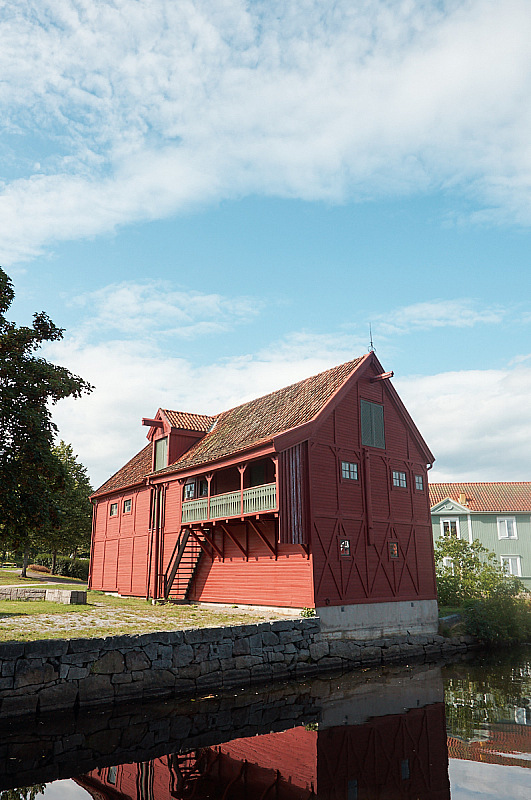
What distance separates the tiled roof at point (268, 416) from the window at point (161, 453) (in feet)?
3.87

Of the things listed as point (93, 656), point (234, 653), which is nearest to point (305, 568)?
point (234, 653)

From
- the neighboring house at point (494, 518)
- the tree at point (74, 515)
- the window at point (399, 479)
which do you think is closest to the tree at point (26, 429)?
the window at point (399, 479)

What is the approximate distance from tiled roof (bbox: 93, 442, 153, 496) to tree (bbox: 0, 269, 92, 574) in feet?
53.6

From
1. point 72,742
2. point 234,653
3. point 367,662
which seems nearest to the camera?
point 72,742

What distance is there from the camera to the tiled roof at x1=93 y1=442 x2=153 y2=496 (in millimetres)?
33178

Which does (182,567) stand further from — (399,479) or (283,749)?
(283,749)

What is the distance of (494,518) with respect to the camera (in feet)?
149

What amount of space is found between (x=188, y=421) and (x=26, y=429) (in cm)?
1764

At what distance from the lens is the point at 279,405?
26.5m

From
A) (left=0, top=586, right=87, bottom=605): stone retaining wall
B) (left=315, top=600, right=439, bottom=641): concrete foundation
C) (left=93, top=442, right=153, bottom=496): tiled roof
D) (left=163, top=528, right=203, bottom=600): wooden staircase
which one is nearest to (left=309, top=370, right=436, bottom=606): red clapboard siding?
(left=315, top=600, right=439, bottom=641): concrete foundation

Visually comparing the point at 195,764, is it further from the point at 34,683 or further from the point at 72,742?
the point at 34,683

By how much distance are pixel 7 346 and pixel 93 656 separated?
8043 mm

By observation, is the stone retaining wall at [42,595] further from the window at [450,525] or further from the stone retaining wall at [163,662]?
the window at [450,525]

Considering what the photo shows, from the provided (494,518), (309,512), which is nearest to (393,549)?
(309,512)
